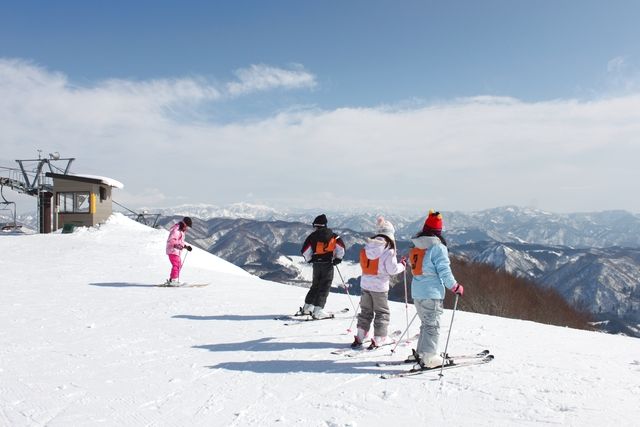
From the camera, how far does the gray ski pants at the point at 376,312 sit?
24.1 ft

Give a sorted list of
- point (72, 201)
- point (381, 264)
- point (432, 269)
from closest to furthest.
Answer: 1. point (432, 269)
2. point (381, 264)
3. point (72, 201)

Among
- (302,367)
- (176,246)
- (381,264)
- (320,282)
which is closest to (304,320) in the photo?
(320,282)

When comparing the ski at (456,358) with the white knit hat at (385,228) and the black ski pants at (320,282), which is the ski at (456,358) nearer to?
the white knit hat at (385,228)

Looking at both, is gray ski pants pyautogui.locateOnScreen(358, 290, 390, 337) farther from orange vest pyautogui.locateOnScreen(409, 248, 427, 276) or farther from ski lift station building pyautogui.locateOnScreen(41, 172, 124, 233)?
ski lift station building pyautogui.locateOnScreen(41, 172, 124, 233)

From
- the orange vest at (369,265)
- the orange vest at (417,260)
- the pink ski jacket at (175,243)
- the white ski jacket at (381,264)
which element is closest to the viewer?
the orange vest at (417,260)

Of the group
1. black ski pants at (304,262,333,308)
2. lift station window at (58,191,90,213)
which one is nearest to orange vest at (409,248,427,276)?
black ski pants at (304,262,333,308)

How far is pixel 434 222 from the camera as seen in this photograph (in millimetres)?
6133

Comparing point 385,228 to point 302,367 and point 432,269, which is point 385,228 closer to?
point 432,269

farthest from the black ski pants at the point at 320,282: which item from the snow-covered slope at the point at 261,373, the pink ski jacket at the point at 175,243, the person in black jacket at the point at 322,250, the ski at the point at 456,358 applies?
the pink ski jacket at the point at 175,243

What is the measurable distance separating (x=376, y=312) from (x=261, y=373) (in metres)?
2.28

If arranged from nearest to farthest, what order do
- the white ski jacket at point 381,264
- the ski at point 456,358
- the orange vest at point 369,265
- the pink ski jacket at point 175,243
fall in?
the ski at point 456,358 < the white ski jacket at point 381,264 < the orange vest at point 369,265 < the pink ski jacket at point 175,243

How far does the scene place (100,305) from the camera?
11250mm

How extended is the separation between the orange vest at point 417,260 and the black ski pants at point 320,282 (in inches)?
Answer: 130

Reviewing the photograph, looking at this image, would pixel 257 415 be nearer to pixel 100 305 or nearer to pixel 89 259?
pixel 100 305
